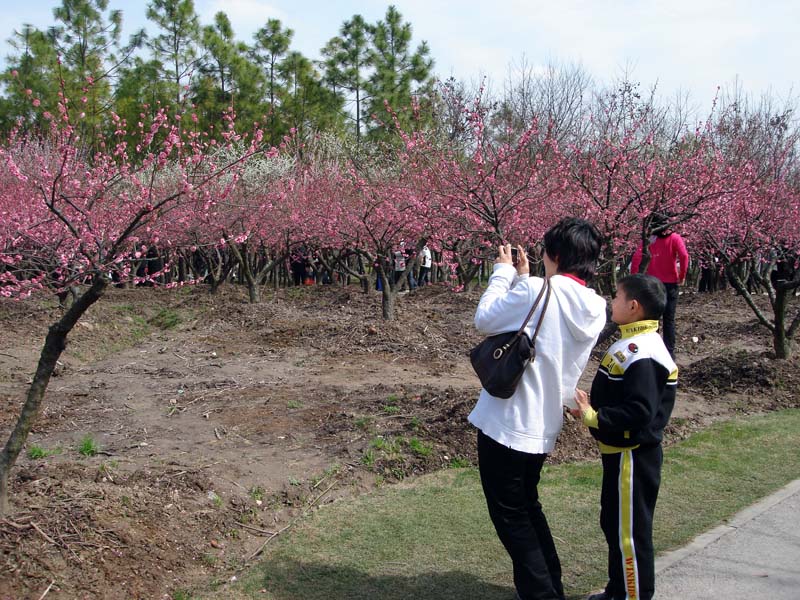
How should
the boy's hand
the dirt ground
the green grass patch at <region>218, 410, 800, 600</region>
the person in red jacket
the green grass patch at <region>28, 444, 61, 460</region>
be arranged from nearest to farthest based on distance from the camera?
the boy's hand → the green grass patch at <region>218, 410, 800, 600</region> → the dirt ground → the green grass patch at <region>28, 444, 61, 460</region> → the person in red jacket

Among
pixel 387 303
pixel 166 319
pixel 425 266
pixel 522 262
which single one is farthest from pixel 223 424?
pixel 425 266

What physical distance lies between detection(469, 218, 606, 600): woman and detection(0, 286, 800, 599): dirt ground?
5.29ft

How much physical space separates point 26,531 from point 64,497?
0.39 m

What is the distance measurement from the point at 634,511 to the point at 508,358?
2.76ft

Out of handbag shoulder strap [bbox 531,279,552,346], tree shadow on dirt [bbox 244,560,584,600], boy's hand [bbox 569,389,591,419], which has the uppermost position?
handbag shoulder strap [bbox 531,279,552,346]

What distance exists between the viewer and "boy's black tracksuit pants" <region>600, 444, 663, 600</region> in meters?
3.05

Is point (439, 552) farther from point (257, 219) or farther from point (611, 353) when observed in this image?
point (257, 219)

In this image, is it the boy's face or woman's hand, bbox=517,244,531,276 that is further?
woman's hand, bbox=517,244,531,276

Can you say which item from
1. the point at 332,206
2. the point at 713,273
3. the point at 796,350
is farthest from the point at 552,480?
the point at 713,273

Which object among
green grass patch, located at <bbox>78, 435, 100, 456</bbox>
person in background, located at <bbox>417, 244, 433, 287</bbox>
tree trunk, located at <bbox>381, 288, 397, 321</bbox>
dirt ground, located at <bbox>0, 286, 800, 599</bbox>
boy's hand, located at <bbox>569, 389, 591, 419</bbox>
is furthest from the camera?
person in background, located at <bbox>417, 244, 433, 287</bbox>

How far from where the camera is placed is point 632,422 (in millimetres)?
2898

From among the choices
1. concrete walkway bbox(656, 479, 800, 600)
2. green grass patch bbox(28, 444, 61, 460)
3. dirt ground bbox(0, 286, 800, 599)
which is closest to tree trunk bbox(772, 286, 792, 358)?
dirt ground bbox(0, 286, 800, 599)

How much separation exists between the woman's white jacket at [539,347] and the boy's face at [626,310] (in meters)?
0.15

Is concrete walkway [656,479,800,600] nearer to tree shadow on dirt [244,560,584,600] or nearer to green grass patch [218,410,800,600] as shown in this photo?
green grass patch [218,410,800,600]
